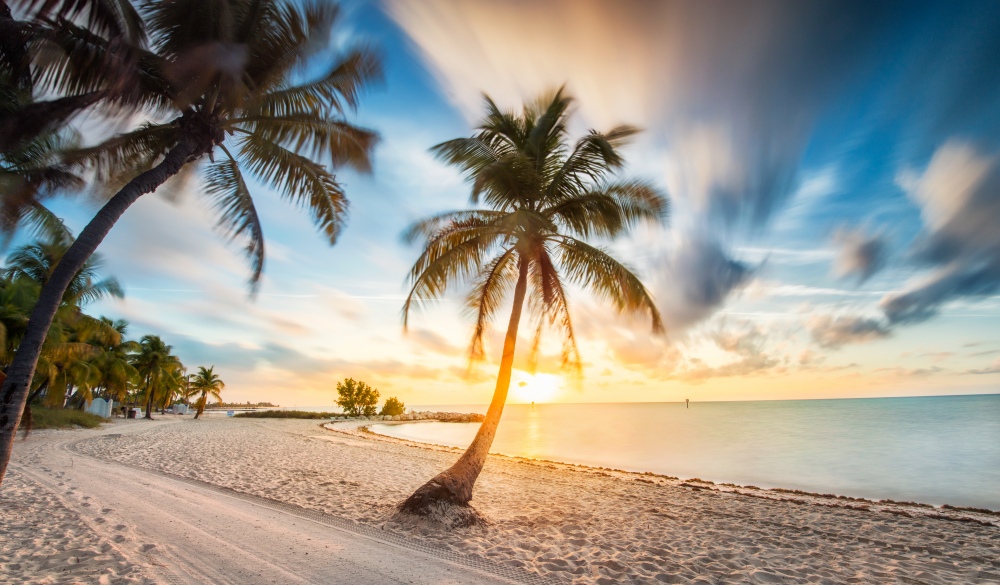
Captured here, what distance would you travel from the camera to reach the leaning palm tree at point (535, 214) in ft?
27.6

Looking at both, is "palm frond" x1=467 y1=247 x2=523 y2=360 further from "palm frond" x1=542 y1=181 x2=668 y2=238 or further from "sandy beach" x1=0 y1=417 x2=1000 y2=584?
"sandy beach" x1=0 y1=417 x2=1000 y2=584

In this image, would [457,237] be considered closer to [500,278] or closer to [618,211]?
[500,278]

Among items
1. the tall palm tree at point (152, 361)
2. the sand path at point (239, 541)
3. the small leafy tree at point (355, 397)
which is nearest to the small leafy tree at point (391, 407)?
the small leafy tree at point (355, 397)

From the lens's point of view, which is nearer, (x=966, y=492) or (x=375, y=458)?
(x=966, y=492)

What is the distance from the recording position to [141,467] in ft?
34.8

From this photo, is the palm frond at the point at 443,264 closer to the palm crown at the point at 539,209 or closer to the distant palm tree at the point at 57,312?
the palm crown at the point at 539,209

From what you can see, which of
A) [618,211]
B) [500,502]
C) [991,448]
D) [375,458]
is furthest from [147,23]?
[991,448]

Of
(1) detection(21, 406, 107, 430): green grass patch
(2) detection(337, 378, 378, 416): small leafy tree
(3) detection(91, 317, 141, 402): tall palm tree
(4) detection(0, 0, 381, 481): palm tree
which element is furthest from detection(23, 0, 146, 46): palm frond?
(2) detection(337, 378, 378, 416): small leafy tree

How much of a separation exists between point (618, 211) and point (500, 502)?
6.26m

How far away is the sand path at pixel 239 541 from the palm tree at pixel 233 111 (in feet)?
7.36

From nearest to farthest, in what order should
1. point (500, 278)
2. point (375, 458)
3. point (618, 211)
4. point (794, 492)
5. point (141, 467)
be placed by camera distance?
1. point (618, 211)
2. point (500, 278)
3. point (141, 467)
4. point (794, 492)
5. point (375, 458)

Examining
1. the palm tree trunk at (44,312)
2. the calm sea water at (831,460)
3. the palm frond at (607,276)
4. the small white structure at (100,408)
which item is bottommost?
the small white structure at (100,408)

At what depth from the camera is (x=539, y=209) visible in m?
9.23

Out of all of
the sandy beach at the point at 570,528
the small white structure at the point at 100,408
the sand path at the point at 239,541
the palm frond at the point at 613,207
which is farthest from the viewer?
the small white structure at the point at 100,408
